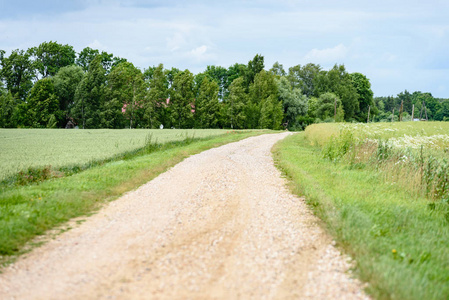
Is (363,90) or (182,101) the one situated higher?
(363,90)

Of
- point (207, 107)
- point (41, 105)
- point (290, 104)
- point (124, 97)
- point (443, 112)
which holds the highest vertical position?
point (443, 112)

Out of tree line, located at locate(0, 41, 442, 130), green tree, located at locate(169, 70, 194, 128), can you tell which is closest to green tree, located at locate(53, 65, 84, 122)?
tree line, located at locate(0, 41, 442, 130)

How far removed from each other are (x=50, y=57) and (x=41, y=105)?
20.4 metres

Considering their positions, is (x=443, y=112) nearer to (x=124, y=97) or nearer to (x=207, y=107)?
(x=207, y=107)

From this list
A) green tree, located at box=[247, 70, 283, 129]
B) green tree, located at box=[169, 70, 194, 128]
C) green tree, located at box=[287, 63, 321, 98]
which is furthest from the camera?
green tree, located at box=[287, 63, 321, 98]

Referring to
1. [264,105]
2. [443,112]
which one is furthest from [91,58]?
[443,112]

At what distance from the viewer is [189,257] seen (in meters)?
5.34

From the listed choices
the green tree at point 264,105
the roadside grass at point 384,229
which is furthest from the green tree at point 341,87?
the roadside grass at point 384,229

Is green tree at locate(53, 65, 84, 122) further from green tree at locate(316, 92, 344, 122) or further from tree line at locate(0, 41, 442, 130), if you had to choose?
green tree at locate(316, 92, 344, 122)

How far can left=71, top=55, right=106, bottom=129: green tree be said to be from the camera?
59969 mm

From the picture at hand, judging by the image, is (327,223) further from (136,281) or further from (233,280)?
(136,281)

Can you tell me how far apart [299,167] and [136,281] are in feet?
34.9

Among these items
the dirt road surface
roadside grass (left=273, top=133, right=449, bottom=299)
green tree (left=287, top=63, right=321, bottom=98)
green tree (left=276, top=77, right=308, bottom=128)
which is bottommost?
the dirt road surface

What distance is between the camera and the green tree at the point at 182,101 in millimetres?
65812
